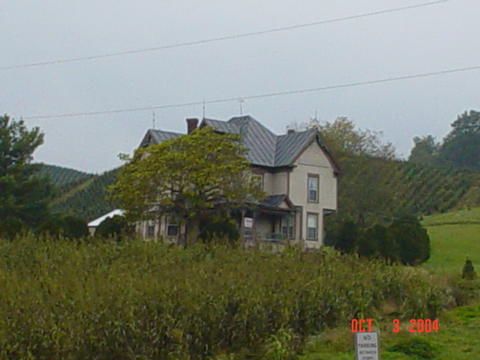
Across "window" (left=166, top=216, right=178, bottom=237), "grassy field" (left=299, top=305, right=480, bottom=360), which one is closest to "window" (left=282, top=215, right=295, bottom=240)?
"window" (left=166, top=216, right=178, bottom=237)

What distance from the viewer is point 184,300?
14.2m

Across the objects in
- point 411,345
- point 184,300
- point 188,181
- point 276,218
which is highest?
point 188,181

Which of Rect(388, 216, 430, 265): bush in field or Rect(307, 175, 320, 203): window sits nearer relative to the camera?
Rect(388, 216, 430, 265): bush in field

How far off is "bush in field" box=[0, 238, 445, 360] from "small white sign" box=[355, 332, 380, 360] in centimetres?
498

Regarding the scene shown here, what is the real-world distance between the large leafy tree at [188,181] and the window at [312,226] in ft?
21.4

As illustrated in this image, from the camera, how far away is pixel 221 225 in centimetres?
3381

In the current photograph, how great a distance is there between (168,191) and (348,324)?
21.7 metres

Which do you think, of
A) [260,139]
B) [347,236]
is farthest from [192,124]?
[347,236]

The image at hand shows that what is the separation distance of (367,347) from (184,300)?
5570 mm

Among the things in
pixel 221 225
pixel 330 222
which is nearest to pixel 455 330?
pixel 221 225

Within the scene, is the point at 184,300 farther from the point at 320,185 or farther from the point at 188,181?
the point at 320,185

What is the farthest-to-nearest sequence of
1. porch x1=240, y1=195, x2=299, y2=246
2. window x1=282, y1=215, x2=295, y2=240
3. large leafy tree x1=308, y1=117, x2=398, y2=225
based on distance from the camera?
1. large leafy tree x1=308, y1=117, x2=398, y2=225
2. window x1=282, y1=215, x2=295, y2=240
3. porch x1=240, y1=195, x2=299, y2=246

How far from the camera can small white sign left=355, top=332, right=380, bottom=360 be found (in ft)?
29.6

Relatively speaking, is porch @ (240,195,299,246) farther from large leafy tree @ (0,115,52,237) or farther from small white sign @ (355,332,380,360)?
small white sign @ (355,332,380,360)
